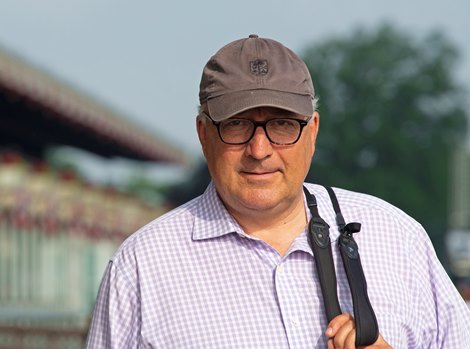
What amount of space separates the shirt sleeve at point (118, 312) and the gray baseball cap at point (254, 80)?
49 centimetres

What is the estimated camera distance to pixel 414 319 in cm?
343

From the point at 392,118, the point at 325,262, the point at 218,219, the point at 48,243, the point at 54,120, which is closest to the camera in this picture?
the point at 325,262

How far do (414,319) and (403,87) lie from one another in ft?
204

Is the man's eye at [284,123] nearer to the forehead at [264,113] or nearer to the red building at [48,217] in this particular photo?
the forehead at [264,113]

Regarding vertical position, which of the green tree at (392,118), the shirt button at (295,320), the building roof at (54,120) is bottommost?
the shirt button at (295,320)

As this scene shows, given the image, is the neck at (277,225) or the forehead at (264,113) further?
the neck at (277,225)

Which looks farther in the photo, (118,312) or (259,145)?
(118,312)

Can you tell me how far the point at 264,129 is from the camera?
3299 mm

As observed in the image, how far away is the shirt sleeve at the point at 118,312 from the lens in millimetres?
3383

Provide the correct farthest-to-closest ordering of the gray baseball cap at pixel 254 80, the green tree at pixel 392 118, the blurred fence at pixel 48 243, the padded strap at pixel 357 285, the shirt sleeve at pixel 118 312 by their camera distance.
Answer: the green tree at pixel 392 118 → the blurred fence at pixel 48 243 → the shirt sleeve at pixel 118 312 → the gray baseball cap at pixel 254 80 → the padded strap at pixel 357 285

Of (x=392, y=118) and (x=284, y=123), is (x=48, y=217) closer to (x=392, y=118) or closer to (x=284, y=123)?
(x=284, y=123)

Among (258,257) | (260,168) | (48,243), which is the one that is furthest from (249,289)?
(48,243)

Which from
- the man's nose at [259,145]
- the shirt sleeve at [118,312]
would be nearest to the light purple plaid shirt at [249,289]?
the shirt sleeve at [118,312]

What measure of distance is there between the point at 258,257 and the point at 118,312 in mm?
378
